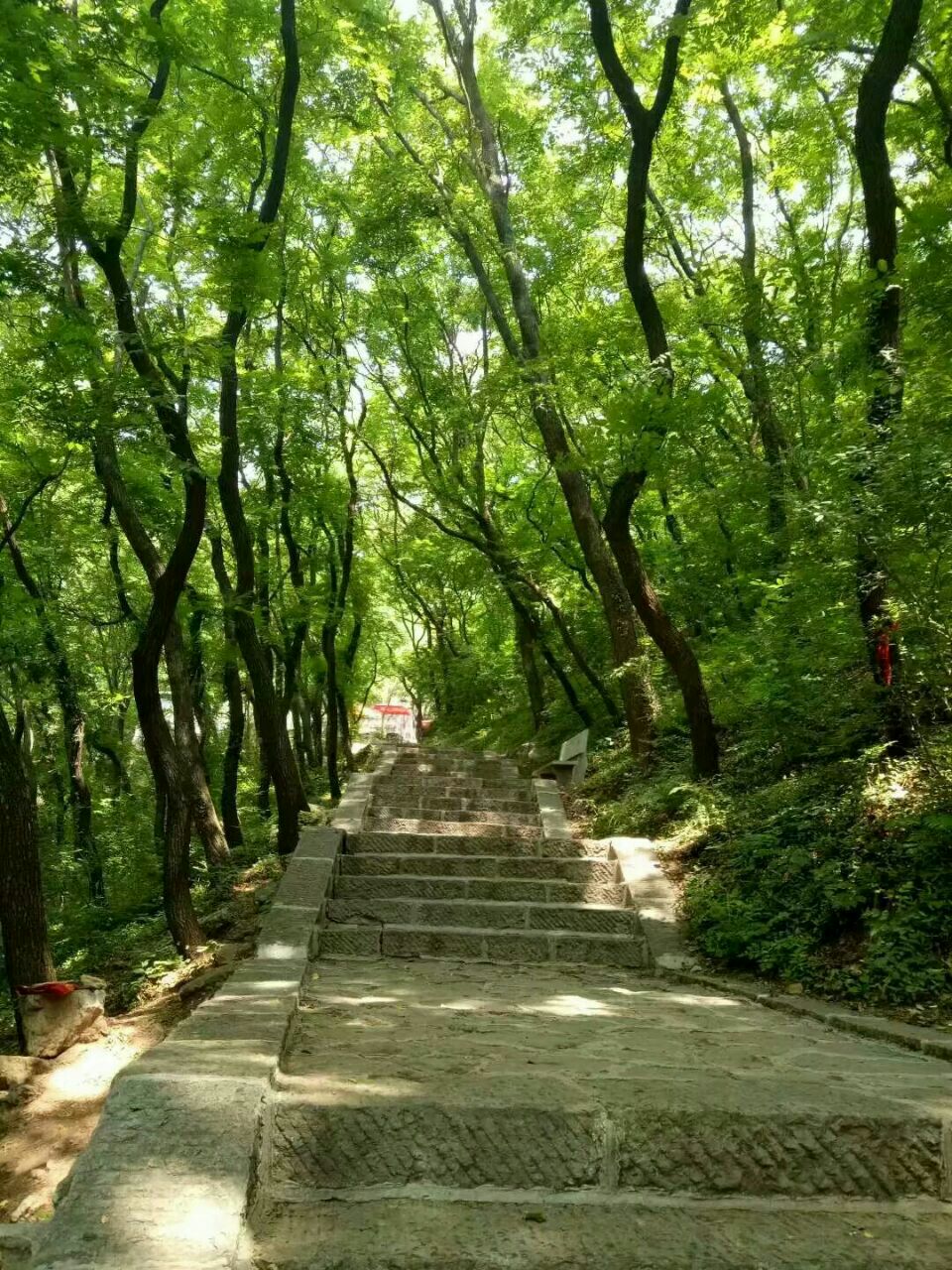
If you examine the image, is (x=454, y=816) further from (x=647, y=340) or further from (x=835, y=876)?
(x=647, y=340)

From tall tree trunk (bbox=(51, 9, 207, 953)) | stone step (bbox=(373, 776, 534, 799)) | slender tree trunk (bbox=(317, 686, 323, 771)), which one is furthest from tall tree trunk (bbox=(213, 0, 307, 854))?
slender tree trunk (bbox=(317, 686, 323, 771))

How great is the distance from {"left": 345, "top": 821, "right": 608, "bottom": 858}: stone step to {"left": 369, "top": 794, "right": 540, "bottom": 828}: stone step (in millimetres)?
1133

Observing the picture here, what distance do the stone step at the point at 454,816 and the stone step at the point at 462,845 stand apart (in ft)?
3.72

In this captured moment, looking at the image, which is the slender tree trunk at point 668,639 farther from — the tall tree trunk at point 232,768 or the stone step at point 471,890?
the tall tree trunk at point 232,768

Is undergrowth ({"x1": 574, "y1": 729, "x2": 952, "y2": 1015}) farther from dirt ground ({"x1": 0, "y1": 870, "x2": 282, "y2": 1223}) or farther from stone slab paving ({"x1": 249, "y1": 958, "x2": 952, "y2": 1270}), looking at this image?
dirt ground ({"x1": 0, "y1": 870, "x2": 282, "y2": 1223})

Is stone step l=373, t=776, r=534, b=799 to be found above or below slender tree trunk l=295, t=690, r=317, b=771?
below

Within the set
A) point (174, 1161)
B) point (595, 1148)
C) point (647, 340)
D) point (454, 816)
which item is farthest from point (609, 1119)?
point (647, 340)

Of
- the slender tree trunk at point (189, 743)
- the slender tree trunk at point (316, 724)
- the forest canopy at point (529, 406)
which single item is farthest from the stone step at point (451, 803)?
the slender tree trunk at point (316, 724)

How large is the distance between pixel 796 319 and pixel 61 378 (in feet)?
21.4

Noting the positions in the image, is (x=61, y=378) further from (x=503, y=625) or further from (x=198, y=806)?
(x=503, y=625)

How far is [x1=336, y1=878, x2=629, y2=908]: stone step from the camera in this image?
6254mm

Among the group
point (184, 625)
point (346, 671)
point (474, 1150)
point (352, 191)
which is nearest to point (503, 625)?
point (346, 671)

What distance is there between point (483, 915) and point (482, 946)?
0.41 m

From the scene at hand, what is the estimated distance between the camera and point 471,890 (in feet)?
20.5
